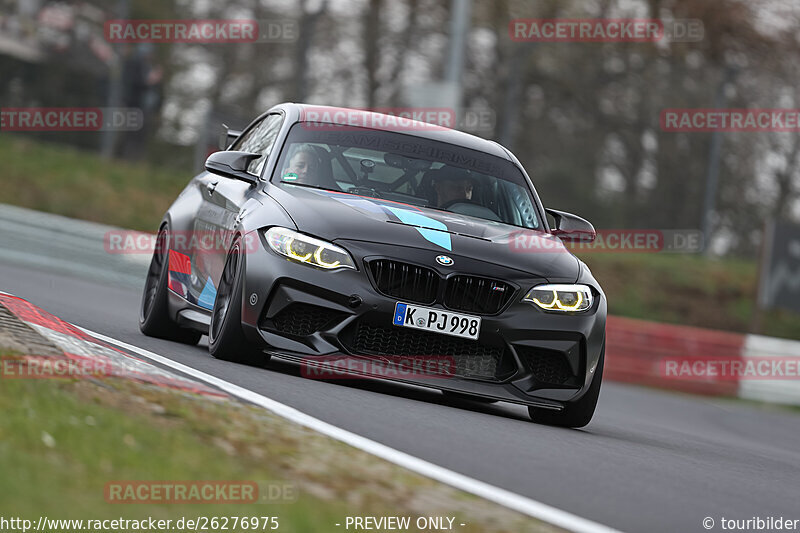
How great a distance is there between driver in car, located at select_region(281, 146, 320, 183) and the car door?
0.68 ft

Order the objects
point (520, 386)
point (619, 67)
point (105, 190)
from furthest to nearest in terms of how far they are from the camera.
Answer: point (619, 67) → point (105, 190) → point (520, 386)

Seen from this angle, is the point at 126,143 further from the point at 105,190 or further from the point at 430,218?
the point at 430,218

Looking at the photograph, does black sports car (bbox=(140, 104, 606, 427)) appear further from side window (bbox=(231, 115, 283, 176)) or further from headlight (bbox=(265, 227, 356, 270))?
side window (bbox=(231, 115, 283, 176))

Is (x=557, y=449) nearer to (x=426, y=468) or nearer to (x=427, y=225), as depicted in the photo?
(x=426, y=468)

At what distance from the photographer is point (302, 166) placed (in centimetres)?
802

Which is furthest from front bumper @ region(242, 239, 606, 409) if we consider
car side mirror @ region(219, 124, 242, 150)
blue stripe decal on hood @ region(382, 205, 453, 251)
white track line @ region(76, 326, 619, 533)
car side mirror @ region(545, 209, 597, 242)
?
car side mirror @ region(219, 124, 242, 150)

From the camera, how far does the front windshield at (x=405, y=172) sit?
7.97m

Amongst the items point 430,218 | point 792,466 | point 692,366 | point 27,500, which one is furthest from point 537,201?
point 692,366

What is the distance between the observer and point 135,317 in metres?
12.0

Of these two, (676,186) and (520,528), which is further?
(676,186)

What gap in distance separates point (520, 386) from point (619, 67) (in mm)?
20315

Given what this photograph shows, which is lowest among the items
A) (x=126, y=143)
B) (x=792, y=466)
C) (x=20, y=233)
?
(x=792, y=466)

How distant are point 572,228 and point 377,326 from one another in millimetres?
2023

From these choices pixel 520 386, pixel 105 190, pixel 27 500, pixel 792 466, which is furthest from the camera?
pixel 105 190
